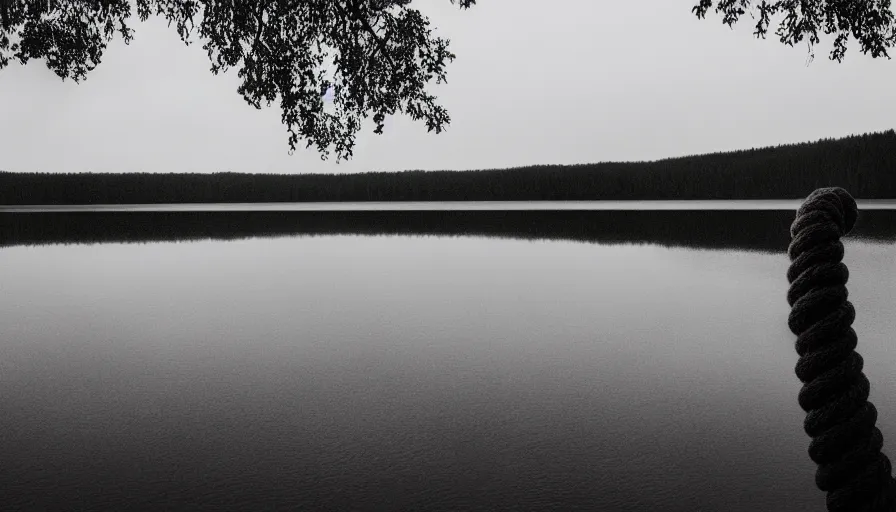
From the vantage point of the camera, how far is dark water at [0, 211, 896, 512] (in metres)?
3.30

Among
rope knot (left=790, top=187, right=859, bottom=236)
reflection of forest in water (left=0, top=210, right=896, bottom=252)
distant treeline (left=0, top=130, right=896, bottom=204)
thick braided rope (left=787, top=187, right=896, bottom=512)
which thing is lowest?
thick braided rope (left=787, top=187, right=896, bottom=512)

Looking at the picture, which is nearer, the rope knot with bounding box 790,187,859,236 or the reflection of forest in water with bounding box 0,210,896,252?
the rope knot with bounding box 790,187,859,236

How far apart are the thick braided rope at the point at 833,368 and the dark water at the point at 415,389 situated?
1639mm

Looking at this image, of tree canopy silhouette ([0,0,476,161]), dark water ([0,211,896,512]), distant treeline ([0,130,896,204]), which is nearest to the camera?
dark water ([0,211,896,512])

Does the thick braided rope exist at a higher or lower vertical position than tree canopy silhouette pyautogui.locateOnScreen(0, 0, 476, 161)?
lower

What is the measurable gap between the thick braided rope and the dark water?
5.38 feet

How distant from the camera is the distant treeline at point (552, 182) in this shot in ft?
111

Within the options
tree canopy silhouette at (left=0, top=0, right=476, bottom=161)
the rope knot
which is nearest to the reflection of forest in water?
tree canopy silhouette at (left=0, top=0, right=476, bottom=161)

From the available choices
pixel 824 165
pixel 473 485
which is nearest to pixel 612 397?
pixel 473 485

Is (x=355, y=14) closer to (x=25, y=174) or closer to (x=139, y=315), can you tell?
(x=139, y=315)

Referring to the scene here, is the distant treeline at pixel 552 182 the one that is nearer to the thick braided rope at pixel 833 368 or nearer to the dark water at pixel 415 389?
the dark water at pixel 415 389

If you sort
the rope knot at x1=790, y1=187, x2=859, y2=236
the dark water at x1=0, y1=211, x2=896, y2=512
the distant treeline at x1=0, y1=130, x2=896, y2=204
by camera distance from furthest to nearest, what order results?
1. the distant treeline at x1=0, y1=130, x2=896, y2=204
2. the dark water at x1=0, y1=211, x2=896, y2=512
3. the rope knot at x1=790, y1=187, x2=859, y2=236

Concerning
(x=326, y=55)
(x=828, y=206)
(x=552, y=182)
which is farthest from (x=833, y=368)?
(x=552, y=182)

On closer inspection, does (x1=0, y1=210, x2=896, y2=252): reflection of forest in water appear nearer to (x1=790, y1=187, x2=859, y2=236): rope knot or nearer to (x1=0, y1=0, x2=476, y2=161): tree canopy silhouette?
(x1=0, y1=0, x2=476, y2=161): tree canopy silhouette
